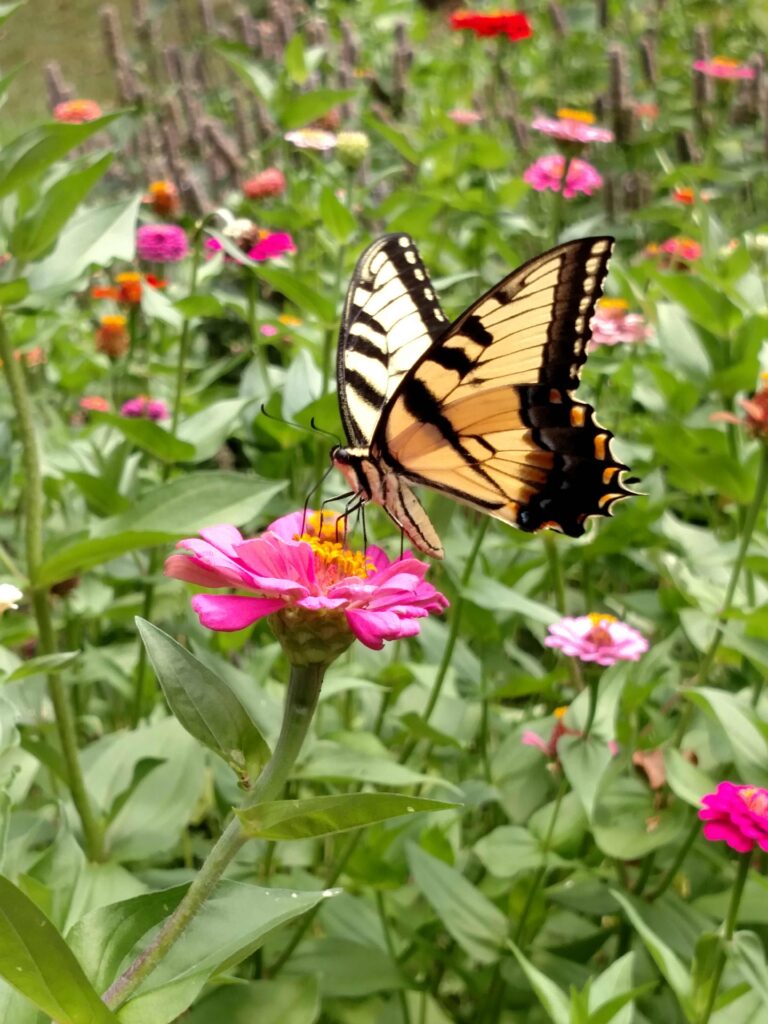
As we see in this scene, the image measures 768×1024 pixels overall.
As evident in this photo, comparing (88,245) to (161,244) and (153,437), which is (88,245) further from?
(161,244)

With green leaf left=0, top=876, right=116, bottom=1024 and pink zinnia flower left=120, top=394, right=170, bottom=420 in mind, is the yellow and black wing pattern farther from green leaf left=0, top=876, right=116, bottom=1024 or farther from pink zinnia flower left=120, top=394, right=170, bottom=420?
pink zinnia flower left=120, top=394, right=170, bottom=420

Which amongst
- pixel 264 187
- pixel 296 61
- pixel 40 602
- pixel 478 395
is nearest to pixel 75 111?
pixel 264 187

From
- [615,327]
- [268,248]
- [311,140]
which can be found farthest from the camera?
[311,140]

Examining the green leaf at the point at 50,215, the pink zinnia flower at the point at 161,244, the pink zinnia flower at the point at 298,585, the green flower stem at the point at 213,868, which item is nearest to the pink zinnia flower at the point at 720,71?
the pink zinnia flower at the point at 161,244

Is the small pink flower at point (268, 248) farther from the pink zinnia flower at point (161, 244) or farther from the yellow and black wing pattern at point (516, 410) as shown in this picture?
the yellow and black wing pattern at point (516, 410)

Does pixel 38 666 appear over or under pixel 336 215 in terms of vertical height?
under

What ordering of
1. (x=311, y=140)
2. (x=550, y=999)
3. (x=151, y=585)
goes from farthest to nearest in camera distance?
(x=311, y=140)
(x=151, y=585)
(x=550, y=999)

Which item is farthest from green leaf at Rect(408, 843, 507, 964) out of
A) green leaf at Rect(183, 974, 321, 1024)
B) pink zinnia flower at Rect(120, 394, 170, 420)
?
pink zinnia flower at Rect(120, 394, 170, 420)
